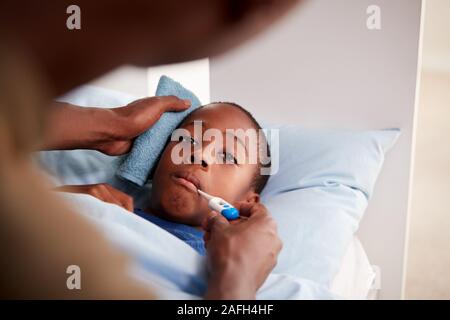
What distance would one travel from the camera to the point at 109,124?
0.88 meters

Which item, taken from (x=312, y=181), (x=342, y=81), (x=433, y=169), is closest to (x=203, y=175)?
(x=312, y=181)

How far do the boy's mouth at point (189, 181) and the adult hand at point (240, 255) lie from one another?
164 millimetres

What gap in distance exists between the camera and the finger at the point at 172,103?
93 centimetres

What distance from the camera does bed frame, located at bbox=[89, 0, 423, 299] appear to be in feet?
3.12

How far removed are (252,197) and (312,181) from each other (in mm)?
118

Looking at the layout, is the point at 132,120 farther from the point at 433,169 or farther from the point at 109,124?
the point at 433,169

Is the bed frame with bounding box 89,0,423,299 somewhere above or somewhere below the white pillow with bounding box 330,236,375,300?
above

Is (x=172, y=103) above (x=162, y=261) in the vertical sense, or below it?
above

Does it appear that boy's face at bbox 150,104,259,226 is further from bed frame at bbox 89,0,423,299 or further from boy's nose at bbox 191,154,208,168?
bed frame at bbox 89,0,423,299

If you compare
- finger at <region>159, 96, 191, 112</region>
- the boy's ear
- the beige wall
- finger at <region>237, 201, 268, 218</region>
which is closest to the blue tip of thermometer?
finger at <region>237, 201, 268, 218</region>

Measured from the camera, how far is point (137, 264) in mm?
575

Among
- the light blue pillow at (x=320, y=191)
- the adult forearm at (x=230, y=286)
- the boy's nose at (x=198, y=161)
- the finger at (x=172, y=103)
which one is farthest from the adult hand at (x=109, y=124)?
the adult forearm at (x=230, y=286)
